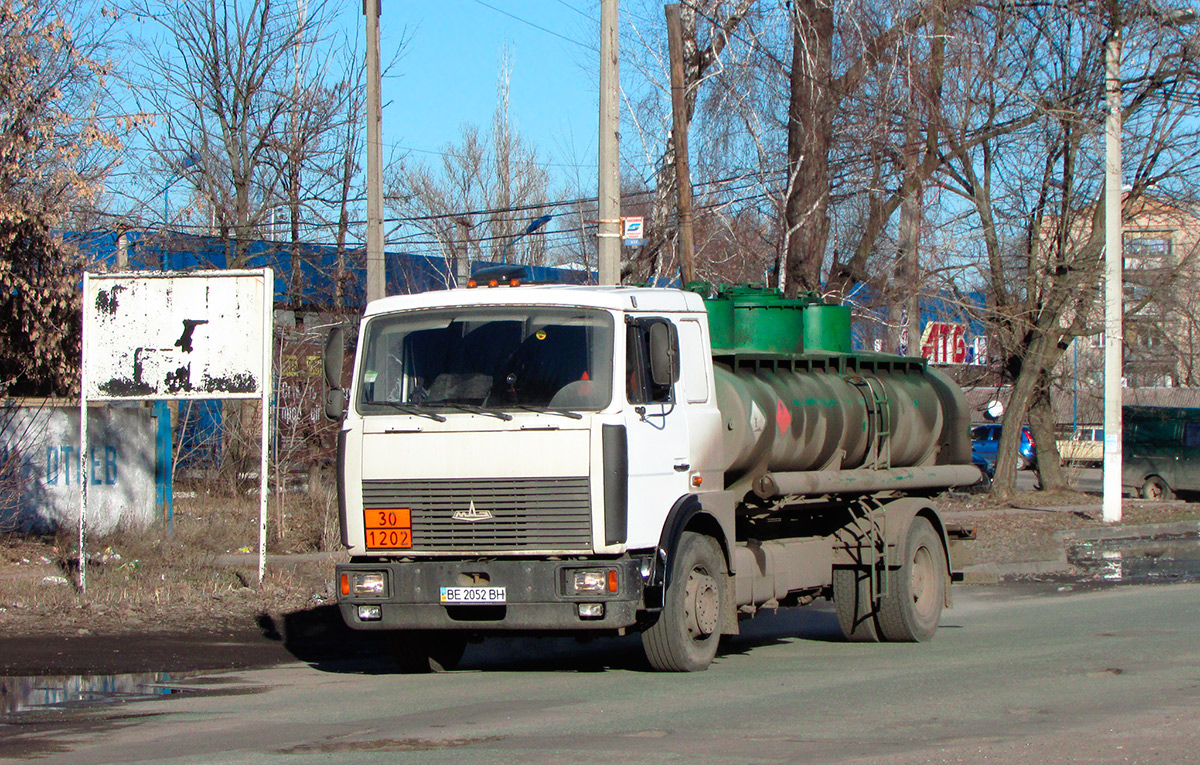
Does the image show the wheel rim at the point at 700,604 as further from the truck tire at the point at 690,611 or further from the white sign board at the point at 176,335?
the white sign board at the point at 176,335

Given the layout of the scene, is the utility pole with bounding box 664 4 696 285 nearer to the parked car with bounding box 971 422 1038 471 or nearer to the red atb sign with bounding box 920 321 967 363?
the red atb sign with bounding box 920 321 967 363

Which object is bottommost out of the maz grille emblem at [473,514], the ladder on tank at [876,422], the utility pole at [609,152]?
the maz grille emblem at [473,514]

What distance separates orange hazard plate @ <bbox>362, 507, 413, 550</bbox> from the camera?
886 cm

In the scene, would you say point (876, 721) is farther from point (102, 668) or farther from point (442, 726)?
point (102, 668)

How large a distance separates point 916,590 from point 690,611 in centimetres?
357

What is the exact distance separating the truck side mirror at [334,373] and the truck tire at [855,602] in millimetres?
5001

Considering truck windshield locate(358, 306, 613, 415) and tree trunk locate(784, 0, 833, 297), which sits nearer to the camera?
truck windshield locate(358, 306, 613, 415)

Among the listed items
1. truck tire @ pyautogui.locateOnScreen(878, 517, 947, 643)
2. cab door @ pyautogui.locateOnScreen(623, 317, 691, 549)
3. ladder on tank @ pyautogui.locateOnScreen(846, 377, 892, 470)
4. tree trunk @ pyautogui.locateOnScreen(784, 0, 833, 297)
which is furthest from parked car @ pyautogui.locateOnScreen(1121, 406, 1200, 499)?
cab door @ pyautogui.locateOnScreen(623, 317, 691, 549)

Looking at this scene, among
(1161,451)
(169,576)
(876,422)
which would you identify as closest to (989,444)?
(1161,451)

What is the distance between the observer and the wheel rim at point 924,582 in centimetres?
1196

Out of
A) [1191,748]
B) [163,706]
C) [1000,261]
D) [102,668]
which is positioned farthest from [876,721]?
[1000,261]

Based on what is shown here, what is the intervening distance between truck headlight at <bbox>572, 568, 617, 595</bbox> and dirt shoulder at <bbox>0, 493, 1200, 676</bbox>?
3433 mm

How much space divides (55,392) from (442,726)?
1081 cm

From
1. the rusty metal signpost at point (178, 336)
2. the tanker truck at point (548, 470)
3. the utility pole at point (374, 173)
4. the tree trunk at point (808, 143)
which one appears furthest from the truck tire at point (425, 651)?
the tree trunk at point (808, 143)
